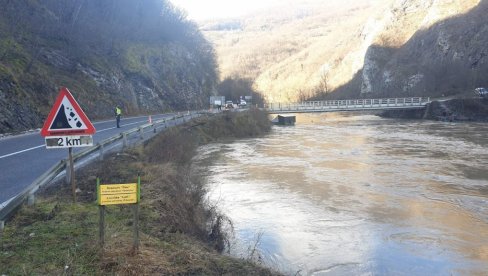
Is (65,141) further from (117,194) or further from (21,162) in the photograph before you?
(21,162)

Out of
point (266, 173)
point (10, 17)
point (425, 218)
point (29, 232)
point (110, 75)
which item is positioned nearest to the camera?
point (29, 232)

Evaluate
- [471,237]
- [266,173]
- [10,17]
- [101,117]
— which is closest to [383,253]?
[471,237]

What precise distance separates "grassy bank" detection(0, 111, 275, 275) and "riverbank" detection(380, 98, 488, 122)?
59062 mm

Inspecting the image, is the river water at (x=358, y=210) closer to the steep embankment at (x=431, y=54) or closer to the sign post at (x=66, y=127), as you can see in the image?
the sign post at (x=66, y=127)

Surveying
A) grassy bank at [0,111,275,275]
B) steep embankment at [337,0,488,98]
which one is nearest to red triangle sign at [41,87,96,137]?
grassy bank at [0,111,275,275]

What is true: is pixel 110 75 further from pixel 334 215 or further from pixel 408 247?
pixel 408 247

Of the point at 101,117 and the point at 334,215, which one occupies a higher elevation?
the point at 101,117

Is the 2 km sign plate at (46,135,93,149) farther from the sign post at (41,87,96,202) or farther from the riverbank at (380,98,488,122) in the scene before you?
the riverbank at (380,98,488,122)

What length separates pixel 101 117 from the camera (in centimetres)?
3528

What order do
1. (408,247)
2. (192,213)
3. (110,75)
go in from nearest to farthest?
1. (192,213)
2. (408,247)
3. (110,75)

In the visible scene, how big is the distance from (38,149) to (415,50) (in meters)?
97.4

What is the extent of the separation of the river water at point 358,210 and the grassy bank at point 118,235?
1788mm

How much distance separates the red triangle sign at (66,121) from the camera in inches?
303

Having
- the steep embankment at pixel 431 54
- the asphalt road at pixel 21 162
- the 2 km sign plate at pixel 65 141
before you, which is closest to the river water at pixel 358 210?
the 2 km sign plate at pixel 65 141
